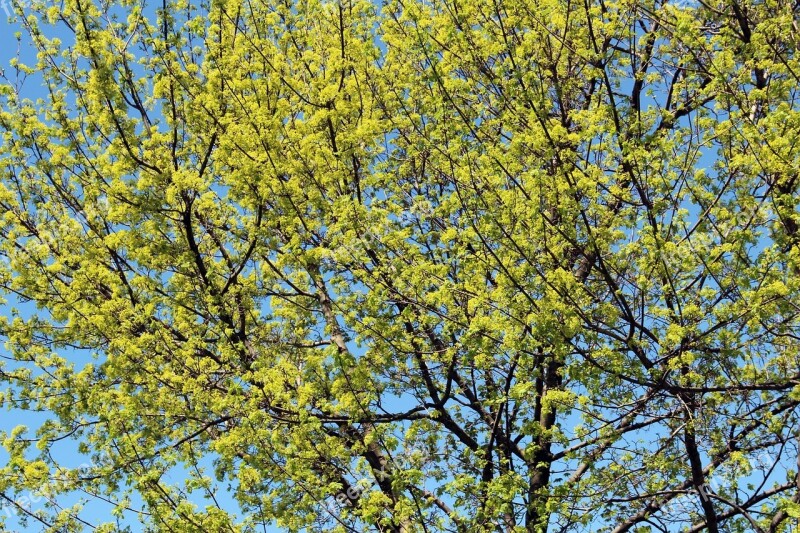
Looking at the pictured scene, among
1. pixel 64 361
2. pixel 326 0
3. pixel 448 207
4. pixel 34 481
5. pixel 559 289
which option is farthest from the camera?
pixel 326 0

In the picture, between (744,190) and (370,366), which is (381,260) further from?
(744,190)

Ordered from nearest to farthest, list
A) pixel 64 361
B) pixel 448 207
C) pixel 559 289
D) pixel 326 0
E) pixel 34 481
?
pixel 559 289
pixel 448 207
pixel 34 481
pixel 64 361
pixel 326 0

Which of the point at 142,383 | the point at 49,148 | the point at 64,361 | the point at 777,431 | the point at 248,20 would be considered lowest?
the point at 777,431

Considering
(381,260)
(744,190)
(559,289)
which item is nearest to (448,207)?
(381,260)

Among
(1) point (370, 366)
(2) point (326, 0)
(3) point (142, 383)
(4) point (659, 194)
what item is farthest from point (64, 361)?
(4) point (659, 194)

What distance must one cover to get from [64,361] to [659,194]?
23.1ft

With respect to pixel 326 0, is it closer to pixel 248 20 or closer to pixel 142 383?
pixel 248 20

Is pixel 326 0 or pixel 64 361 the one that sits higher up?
pixel 326 0

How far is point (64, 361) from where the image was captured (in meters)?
9.12

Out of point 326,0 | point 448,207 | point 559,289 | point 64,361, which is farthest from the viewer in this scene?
point 326,0

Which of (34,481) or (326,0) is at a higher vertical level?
(326,0)

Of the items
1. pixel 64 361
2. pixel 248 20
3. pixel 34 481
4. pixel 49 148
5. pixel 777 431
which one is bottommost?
pixel 777 431

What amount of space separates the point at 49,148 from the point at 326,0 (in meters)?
3.96

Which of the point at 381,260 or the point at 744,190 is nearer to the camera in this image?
the point at 744,190
